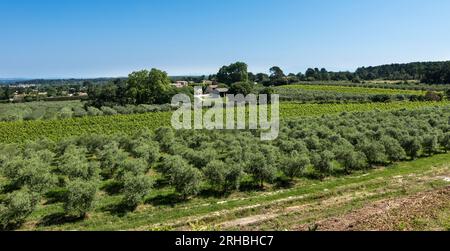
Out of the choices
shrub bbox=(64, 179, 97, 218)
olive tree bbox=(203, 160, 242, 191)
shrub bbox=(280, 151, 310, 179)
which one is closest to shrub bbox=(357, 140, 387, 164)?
shrub bbox=(280, 151, 310, 179)

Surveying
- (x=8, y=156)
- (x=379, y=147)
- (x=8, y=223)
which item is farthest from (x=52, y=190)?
(x=379, y=147)

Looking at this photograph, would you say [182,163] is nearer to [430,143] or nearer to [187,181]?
[187,181]

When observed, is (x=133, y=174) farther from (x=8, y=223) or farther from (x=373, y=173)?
(x=373, y=173)

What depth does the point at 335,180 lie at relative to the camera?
1033 inches

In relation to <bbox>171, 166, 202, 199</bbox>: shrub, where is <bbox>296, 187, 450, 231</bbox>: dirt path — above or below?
above

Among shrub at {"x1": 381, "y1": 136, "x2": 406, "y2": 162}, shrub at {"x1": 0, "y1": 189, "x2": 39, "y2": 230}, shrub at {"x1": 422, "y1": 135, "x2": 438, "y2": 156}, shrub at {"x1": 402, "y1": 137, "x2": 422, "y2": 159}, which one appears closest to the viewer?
shrub at {"x1": 0, "y1": 189, "x2": 39, "y2": 230}

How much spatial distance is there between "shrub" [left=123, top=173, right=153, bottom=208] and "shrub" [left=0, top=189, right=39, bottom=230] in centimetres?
482

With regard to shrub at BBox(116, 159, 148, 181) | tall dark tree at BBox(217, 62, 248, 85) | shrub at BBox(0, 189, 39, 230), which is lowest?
shrub at BBox(0, 189, 39, 230)

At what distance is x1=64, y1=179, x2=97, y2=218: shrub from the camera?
20.0 meters

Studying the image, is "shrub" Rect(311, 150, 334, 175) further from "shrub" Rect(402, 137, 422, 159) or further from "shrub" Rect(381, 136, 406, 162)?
"shrub" Rect(402, 137, 422, 159)

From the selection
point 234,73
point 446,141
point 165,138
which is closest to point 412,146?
point 446,141
